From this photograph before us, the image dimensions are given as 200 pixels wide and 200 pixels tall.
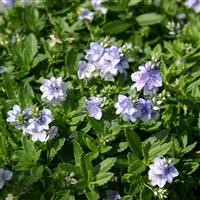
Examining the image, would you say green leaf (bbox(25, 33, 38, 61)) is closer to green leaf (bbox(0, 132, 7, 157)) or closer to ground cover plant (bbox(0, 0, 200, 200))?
ground cover plant (bbox(0, 0, 200, 200))

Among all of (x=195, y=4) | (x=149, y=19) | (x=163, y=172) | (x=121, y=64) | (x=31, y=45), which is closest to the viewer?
(x=163, y=172)

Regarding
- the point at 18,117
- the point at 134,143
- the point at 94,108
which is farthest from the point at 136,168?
the point at 18,117

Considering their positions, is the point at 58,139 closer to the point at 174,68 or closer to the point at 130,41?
the point at 174,68

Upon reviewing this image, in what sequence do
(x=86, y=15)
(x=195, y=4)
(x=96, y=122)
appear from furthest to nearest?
(x=195, y=4), (x=86, y=15), (x=96, y=122)

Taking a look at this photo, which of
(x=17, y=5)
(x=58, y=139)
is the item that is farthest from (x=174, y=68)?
(x=17, y=5)

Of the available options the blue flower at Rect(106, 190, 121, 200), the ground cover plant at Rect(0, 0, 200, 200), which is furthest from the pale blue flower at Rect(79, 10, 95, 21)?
the blue flower at Rect(106, 190, 121, 200)

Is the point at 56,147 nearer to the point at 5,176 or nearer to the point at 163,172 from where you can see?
the point at 5,176
